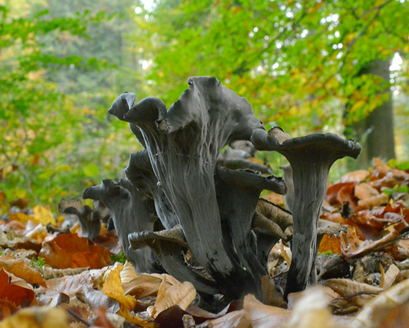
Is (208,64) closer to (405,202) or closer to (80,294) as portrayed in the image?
(405,202)

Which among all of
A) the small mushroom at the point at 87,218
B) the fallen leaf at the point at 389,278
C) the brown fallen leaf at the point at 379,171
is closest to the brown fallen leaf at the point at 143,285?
the fallen leaf at the point at 389,278

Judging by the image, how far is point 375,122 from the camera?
26.3ft

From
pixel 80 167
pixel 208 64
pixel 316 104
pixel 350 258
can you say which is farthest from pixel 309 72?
pixel 80 167

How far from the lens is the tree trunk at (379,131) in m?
7.63

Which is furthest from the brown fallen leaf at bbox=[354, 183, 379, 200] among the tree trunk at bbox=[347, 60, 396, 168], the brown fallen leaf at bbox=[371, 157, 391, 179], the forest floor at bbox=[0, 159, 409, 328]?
the tree trunk at bbox=[347, 60, 396, 168]

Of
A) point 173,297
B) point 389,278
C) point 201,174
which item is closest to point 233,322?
point 173,297

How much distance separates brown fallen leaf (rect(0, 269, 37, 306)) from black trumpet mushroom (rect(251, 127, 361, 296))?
0.93 m

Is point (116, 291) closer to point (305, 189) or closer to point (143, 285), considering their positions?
point (143, 285)

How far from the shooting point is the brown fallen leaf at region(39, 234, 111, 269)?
1.91 m

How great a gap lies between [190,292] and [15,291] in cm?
62

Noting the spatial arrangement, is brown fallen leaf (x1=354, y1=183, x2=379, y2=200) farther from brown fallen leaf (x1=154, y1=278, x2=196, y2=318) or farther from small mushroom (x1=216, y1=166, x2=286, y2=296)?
brown fallen leaf (x1=154, y1=278, x2=196, y2=318)

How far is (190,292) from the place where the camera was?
1.17 metres

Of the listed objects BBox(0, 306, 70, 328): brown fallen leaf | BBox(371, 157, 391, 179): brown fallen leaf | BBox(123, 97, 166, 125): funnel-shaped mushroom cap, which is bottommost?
BBox(371, 157, 391, 179): brown fallen leaf

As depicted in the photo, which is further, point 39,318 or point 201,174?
point 201,174
